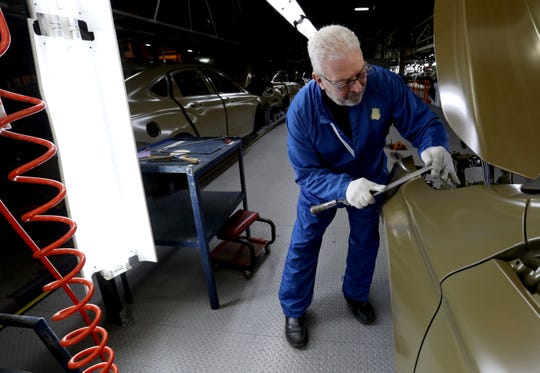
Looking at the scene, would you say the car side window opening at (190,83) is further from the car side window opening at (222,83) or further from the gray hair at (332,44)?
the gray hair at (332,44)

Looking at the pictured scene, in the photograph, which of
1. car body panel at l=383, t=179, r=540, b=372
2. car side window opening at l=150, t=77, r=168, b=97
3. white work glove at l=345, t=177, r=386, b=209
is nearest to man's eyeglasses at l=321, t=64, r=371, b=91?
white work glove at l=345, t=177, r=386, b=209

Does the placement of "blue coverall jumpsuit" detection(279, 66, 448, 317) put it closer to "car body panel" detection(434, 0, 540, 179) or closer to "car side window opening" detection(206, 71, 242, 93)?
"car body panel" detection(434, 0, 540, 179)

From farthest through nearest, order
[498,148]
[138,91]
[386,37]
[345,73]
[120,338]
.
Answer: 1. [386,37]
2. [138,91]
3. [120,338]
4. [345,73]
5. [498,148]

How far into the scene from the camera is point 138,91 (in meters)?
3.35

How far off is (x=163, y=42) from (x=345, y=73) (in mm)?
4590

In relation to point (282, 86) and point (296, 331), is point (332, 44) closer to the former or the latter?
point (296, 331)

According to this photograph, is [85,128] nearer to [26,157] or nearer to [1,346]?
[1,346]

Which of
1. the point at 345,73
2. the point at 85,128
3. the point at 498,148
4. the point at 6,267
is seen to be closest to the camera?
the point at 498,148

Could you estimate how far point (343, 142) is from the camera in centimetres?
141

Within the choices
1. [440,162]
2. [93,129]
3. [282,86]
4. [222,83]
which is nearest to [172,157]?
[93,129]

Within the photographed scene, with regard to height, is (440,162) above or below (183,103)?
below

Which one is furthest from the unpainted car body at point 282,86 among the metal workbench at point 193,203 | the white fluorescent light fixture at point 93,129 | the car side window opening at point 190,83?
the white fluorescent light fixture at point 93,129

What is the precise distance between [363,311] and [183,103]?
Result: 10.2 ft

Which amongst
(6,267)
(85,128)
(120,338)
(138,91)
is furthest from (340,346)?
(138,91)
